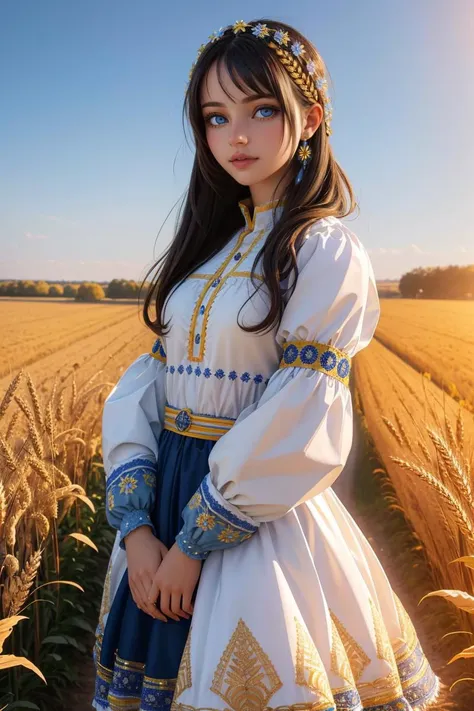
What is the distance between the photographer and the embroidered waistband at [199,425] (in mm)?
1491

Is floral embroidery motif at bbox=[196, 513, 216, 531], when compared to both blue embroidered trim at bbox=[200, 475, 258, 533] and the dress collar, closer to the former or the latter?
blue embroidered trim at bbox=[200, 475, 258, 533]

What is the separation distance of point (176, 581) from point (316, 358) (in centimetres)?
55

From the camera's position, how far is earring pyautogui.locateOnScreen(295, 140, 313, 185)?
1.63m

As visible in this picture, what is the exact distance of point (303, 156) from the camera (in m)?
1.63

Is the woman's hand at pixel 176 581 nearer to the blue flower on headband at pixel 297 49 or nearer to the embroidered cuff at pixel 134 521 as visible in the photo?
the embroidered cuff at pixel 134 521

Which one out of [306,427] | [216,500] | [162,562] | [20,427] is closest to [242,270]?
[306,427]

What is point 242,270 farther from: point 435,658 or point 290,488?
point 435,658

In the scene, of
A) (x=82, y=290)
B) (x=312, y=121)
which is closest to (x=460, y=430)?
(x=312, y=121)

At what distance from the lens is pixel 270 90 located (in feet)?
4.84

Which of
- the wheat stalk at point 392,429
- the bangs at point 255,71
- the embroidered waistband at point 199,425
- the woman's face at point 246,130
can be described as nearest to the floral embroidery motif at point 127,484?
the embroidered waistband at point 199,425

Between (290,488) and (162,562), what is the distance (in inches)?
12.9

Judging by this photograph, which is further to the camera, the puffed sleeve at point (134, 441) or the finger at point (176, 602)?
the puffed sleeve at point (134, 441)

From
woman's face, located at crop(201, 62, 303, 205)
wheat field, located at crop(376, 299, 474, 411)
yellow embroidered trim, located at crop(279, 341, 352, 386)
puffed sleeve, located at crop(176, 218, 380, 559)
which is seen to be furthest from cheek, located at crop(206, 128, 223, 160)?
wheat field, located at crop(376, 299, 474, 411)

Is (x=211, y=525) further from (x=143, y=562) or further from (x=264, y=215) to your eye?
(x=264, y=215)
